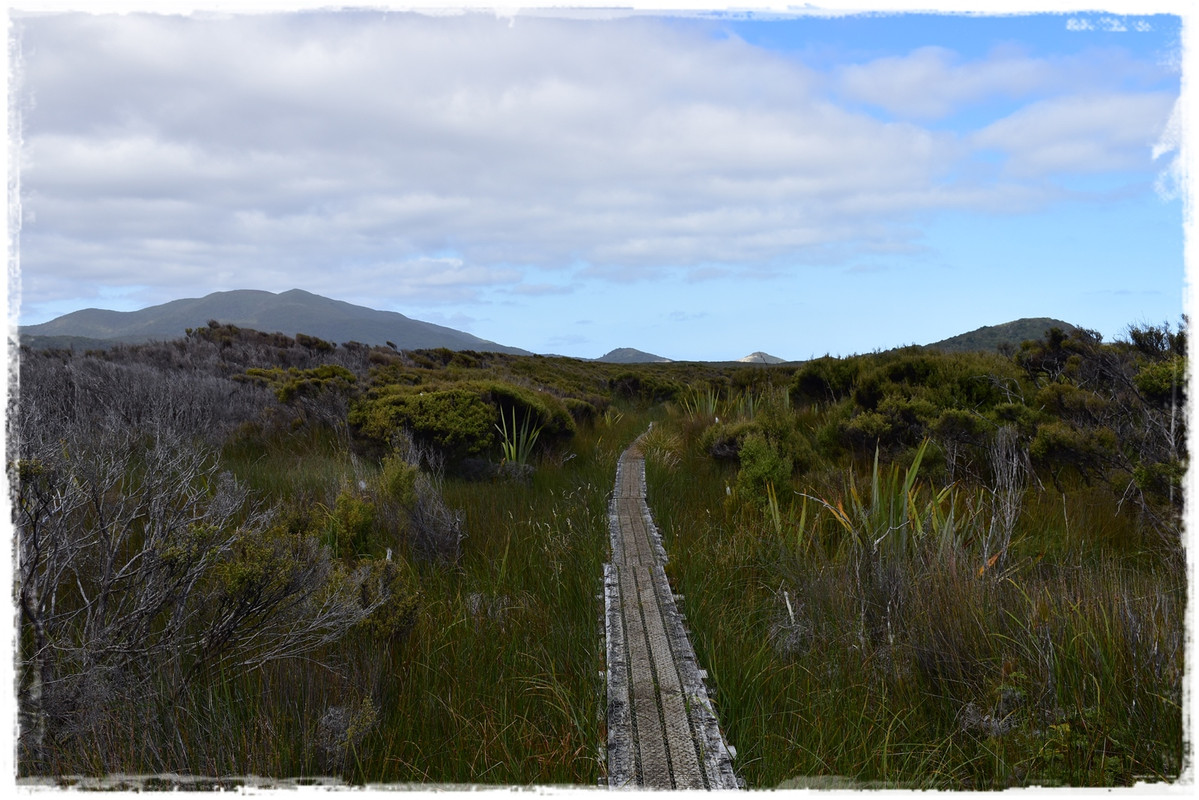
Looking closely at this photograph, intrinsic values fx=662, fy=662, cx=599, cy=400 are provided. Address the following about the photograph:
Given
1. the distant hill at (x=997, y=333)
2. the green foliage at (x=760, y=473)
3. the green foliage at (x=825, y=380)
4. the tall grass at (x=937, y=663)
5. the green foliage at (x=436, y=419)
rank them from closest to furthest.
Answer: the tall grass at (x=937, y=663), the green foliage at (x=760, y=473), the green foliage at (x=436, y=419), the green foliage at (x=825, y=380), the distant hill at (x=997, y=333)

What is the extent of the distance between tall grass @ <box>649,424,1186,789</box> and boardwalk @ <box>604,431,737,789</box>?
0.17m

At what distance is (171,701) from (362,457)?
19.3 ft

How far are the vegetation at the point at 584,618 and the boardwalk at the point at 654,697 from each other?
0.46 ft

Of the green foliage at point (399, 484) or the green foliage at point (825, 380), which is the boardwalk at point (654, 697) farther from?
the green foliage at point (825, 380)

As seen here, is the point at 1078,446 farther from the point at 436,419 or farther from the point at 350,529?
the point at 436,419

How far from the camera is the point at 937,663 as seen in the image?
3010mm

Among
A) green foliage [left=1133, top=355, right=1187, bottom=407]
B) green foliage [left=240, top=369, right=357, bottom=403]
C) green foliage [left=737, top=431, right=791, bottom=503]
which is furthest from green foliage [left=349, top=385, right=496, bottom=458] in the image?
green foliage [left=1133, top=355, right=1187, bottom=407]

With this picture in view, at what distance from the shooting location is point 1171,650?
2607 mm

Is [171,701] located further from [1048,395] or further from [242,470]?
[1048,395]

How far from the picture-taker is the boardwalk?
7.52ft

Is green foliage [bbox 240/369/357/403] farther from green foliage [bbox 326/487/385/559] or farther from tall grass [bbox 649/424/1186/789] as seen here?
tall grass [bbox 649/424/1186/789]

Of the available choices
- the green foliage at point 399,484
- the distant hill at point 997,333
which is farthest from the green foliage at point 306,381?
the distant hill at point 997,333

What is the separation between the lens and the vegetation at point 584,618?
247 cm

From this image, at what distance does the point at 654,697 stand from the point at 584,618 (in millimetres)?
1082
